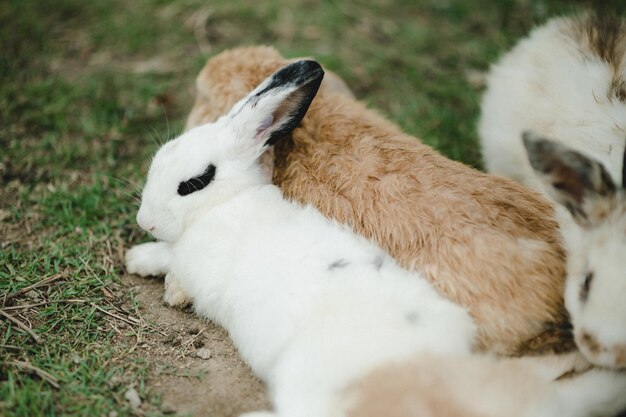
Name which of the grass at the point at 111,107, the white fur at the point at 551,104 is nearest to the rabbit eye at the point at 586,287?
the white fur at the point at 551,104

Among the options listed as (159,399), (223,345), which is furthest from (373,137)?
(159,399)

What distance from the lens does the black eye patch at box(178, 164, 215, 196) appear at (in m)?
2.71

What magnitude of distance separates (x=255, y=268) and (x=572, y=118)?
1.71 metres

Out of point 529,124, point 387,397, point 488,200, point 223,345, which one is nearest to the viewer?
point 387,397

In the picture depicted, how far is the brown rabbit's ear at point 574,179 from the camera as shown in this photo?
2.14 meters

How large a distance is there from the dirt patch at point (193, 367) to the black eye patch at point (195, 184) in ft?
1.81

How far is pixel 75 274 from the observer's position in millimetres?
2816

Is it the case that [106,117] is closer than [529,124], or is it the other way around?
[529,124]

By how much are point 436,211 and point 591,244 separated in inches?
23.4

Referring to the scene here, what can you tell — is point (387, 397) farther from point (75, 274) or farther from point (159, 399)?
point (75, 274)

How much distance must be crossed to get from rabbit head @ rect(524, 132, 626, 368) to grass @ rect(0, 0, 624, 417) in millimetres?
1436

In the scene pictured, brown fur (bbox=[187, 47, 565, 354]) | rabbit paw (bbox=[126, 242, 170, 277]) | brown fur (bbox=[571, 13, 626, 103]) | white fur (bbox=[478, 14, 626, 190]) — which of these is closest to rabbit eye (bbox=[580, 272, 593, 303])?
brown fur (bbox=[187, 47, 565, 354])

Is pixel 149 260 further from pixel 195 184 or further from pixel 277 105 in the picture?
pixel 277 105

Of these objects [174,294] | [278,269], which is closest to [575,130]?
[278,269]
